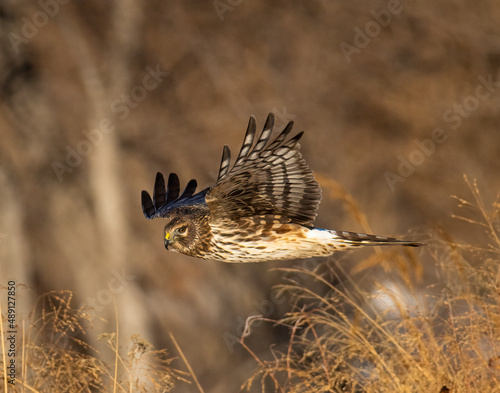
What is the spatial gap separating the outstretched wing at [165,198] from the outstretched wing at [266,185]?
0.65 meters

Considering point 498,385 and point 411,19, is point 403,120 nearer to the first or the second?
point 411,19

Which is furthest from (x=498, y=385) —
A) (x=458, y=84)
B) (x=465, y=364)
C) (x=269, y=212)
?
(x=458, y=84)

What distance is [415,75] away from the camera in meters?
6.05

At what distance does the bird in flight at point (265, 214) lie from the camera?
2.48 metres

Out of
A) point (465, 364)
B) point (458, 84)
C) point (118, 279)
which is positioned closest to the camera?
point (465, 364)

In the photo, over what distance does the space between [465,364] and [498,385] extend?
204mm

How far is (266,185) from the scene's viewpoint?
256 centimetres
